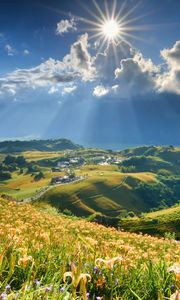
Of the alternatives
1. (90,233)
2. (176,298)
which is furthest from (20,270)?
(90,233)

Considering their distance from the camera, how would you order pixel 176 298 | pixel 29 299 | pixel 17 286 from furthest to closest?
pixel 17 286, pixel 29 299, pixel 176 298

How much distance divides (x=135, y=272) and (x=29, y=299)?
231 cm

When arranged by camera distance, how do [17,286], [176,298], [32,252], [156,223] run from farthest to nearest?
[156,223]
[32,252]
[17,286]
[176,298]

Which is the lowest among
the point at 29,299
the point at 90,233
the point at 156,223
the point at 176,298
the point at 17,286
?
the point at 156,223

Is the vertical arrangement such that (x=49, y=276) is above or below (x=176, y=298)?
below

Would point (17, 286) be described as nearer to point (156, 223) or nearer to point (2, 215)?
point (2, 215)

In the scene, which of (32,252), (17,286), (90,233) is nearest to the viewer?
(17,286)

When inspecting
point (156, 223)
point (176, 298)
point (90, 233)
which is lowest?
point (156, 223)

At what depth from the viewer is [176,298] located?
10.3 ft

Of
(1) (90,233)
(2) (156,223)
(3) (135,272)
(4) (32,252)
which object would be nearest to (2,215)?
(1) (90,233)

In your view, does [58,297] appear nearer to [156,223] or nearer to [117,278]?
[117,278]

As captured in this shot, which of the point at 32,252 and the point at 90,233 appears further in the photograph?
the point at 90,233

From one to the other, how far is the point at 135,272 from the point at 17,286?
1.76 meters

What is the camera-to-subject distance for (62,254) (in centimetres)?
682
